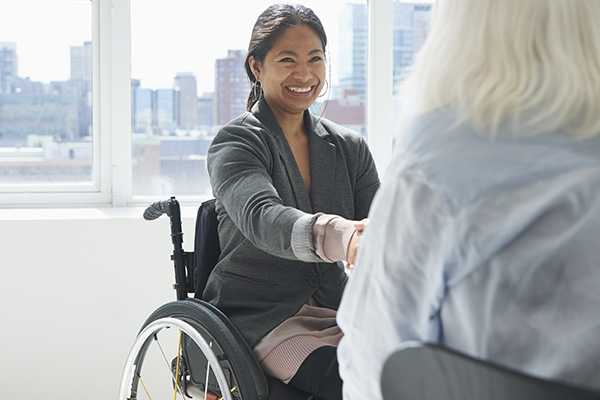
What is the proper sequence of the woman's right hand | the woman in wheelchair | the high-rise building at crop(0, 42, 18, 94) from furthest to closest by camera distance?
the high-rise building at crop(0, 42, 18, 94) < the woman in wheelchair < the woman's right hand

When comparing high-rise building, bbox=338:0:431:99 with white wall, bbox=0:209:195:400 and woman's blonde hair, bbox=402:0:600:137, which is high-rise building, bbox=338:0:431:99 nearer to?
white wall, bbox=0:209:195:400

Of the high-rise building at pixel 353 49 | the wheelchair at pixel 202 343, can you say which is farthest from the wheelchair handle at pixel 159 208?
the high-rise building at pixel 353 49

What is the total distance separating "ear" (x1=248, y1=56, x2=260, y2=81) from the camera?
63.7 inches

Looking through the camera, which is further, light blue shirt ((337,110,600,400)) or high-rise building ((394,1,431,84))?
high-rise building ((394,1,431,84))

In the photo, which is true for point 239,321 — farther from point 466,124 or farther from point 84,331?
point 84,331

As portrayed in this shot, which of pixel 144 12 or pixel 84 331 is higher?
pixel 144 12

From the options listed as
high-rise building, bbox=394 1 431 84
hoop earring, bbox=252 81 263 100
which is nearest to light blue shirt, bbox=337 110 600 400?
hoop earring, bbox=252 81 263 100

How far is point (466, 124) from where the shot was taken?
2.19 ft

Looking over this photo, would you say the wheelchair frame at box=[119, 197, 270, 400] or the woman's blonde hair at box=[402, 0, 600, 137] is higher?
the woman's blonde hair at box=[402, 0, 600, 137]

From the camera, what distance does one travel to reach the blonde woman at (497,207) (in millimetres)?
607

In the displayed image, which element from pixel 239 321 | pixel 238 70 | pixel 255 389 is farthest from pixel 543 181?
pixel 238 70

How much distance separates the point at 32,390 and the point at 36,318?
0.85 feet

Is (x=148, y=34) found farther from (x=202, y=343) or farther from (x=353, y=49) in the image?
(x=202, y=343)

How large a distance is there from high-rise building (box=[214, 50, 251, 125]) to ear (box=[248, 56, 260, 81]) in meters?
0.96
